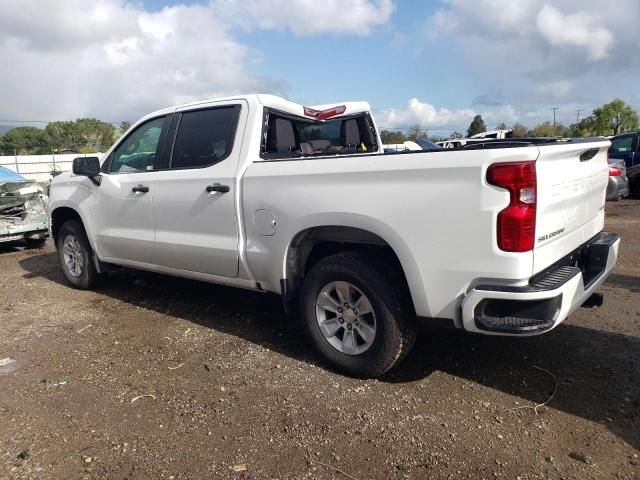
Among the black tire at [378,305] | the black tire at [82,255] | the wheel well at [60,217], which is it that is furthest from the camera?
the wheel well at [60,217]

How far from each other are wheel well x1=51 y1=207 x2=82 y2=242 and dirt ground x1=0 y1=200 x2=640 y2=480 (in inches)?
55.0

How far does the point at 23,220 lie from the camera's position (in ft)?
27.9

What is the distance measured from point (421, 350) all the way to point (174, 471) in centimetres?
207

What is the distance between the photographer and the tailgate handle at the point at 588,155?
327 cm

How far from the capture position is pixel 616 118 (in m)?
49.9

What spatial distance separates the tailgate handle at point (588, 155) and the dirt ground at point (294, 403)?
56.7 inches

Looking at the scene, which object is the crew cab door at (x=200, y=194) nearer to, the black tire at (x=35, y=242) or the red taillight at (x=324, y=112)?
the red taillight at (x=324, y=112)

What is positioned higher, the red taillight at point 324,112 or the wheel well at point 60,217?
the red taillight at point 324,112

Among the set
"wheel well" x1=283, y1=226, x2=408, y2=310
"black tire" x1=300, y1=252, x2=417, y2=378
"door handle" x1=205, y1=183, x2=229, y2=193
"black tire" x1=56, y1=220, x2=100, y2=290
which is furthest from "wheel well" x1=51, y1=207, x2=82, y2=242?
"black tire" x1=300, y1=252, x2=417, y2=378

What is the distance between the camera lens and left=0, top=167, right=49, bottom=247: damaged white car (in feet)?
27.5

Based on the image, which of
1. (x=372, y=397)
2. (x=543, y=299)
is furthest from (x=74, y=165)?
(x=543, y=299)

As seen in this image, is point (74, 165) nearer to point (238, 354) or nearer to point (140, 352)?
point (140, 352)

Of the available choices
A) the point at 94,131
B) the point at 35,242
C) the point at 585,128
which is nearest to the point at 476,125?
the point at 585,128

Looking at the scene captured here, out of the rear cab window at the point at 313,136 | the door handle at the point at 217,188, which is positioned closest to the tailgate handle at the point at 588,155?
the rear cab window at the point at 313,136
